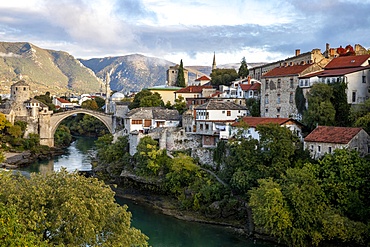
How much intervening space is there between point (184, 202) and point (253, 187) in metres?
6.73

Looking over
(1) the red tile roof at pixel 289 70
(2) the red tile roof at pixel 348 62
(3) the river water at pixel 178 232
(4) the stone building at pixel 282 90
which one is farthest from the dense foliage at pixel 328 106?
(3) the river water at pixel 178 232

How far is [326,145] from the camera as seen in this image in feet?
108

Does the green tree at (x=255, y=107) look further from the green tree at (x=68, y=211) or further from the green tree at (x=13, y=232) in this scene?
the green tree at (x=13, y=232)

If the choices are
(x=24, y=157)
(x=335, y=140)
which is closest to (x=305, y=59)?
(x=335, y=140)

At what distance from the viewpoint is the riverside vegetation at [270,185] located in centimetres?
2844

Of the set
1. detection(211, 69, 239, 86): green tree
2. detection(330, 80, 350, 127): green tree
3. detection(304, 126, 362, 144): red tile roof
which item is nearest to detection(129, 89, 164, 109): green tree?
detection(211, 69, 239, 86): green tree

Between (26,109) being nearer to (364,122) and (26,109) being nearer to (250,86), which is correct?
(250,86)

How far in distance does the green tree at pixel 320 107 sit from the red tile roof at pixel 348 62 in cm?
364

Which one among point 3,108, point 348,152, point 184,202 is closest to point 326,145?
point 348,152

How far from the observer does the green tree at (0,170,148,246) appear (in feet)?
58.3

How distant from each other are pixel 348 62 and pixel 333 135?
10832 mm

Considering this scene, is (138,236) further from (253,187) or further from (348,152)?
(348,152)

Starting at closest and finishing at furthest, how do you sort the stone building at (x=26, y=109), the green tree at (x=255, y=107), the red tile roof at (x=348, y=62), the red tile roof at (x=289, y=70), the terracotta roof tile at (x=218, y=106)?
the red tile roof at (x=348, y=62)
the red tile roof at (x=289, y=70)
the terracotta roof tile at (x=218, y=106)
the green tree at (x=255, y=107)
the stone building at (x=26, y=109)

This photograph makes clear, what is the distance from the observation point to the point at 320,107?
124 feet
